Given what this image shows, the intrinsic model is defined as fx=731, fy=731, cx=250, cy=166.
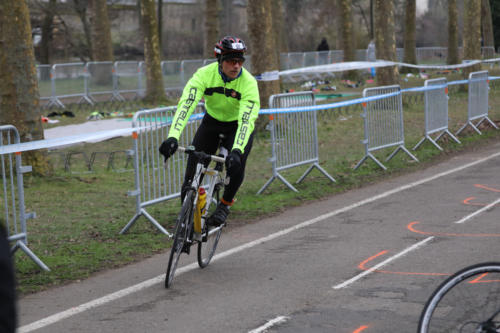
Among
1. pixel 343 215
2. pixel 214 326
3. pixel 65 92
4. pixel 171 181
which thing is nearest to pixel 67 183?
pixel 171 181

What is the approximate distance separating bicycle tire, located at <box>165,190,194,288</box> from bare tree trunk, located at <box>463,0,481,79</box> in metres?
20.4

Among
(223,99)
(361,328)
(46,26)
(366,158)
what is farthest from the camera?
(46,26)

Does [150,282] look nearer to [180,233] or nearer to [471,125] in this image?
[180,233]

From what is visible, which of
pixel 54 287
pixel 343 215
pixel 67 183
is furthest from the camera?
pixel 67 183

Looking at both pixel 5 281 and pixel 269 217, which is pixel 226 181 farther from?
pixel 5 281

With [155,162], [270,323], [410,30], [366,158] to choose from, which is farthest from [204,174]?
[410,30]

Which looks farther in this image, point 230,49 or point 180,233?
point 230,49

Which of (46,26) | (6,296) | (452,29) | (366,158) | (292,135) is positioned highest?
(46,26)

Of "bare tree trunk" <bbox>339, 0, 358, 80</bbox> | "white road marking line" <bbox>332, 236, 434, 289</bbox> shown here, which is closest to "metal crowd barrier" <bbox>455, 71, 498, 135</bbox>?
"white road marking line" <bbox>332, 236, 434, 289</bbox>

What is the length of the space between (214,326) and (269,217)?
14.7 ft

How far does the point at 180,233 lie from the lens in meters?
6.85

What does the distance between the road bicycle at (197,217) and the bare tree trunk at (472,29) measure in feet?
64.3

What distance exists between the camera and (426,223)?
9.38 metres

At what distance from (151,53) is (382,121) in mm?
16665
